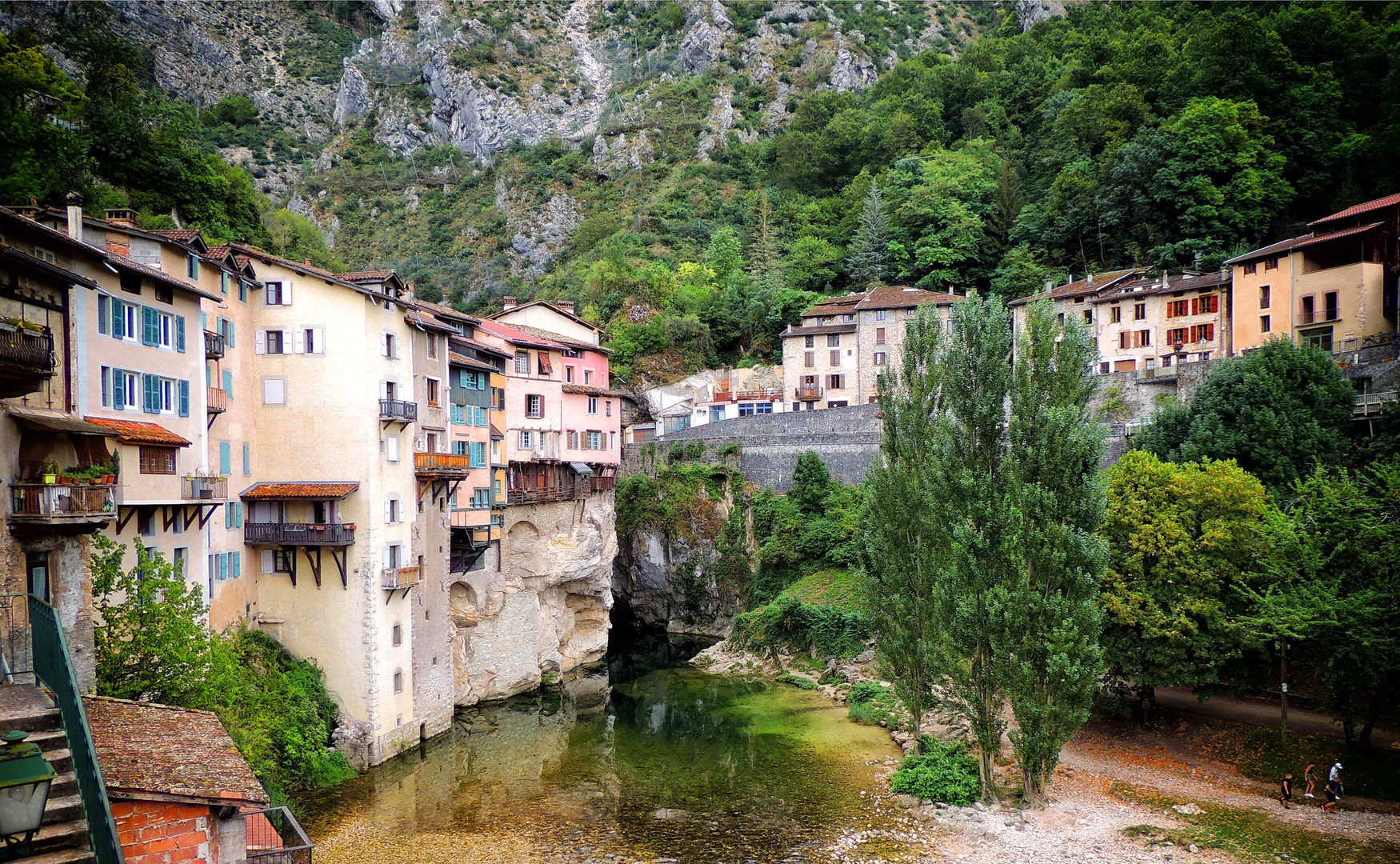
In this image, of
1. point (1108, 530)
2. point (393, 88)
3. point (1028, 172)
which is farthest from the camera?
point (393, 88)

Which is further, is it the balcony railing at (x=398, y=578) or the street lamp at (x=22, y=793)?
the balcony railing at (x=398, y=578)

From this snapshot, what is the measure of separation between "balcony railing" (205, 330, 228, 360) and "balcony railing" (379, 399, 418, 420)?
16.9 ft

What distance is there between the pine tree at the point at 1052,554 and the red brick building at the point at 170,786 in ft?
63.7

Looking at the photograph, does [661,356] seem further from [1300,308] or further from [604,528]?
[1300,308]

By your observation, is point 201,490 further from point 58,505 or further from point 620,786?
point 620,786

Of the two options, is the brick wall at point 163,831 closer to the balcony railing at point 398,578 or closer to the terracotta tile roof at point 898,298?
the balcony railing at point 398,578

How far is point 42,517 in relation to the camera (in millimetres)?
14180

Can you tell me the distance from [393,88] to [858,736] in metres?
125

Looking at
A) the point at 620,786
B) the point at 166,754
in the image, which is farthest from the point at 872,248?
the point at 166,754

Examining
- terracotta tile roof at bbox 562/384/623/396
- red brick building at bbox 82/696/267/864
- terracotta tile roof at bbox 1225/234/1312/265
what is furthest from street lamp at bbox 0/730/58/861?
terracotta tile roof at bbox 1225/234/1312/265

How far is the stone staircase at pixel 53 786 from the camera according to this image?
8359 millimetres

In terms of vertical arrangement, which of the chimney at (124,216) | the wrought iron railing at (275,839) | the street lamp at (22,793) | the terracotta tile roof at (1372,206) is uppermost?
the terracotta tile roof at (1372,206)

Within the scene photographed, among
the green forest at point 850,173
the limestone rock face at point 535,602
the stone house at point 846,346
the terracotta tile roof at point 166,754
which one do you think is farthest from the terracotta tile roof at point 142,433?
the stone house at point 846,346

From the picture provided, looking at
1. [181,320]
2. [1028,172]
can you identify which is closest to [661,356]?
[1028,172]
